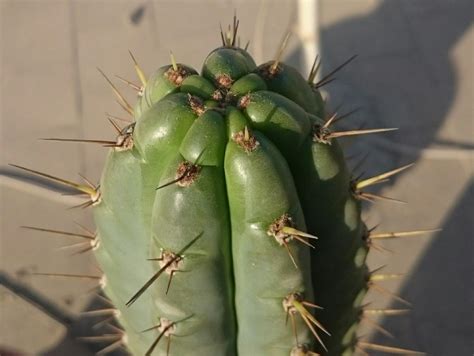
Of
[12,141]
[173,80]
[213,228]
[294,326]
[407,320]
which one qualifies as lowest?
[407,320]

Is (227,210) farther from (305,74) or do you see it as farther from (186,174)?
(305,74)

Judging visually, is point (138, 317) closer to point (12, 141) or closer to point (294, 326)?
point (294, 326)

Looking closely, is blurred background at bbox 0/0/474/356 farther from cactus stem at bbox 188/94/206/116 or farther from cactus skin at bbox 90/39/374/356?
cactus stem at bbox 188/94/206/116

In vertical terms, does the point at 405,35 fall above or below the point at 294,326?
above

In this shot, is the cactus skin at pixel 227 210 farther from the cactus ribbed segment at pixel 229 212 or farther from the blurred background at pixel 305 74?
the blurred background at pixel 305 74

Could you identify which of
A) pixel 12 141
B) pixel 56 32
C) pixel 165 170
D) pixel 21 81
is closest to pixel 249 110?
pixel 165 170

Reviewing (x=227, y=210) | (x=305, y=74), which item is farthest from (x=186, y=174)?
(x=305, y=74)

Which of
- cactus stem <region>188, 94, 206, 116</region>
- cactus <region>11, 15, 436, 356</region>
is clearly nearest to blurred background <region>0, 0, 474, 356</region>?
cactus <region>11, 15, 436, 356</region>
